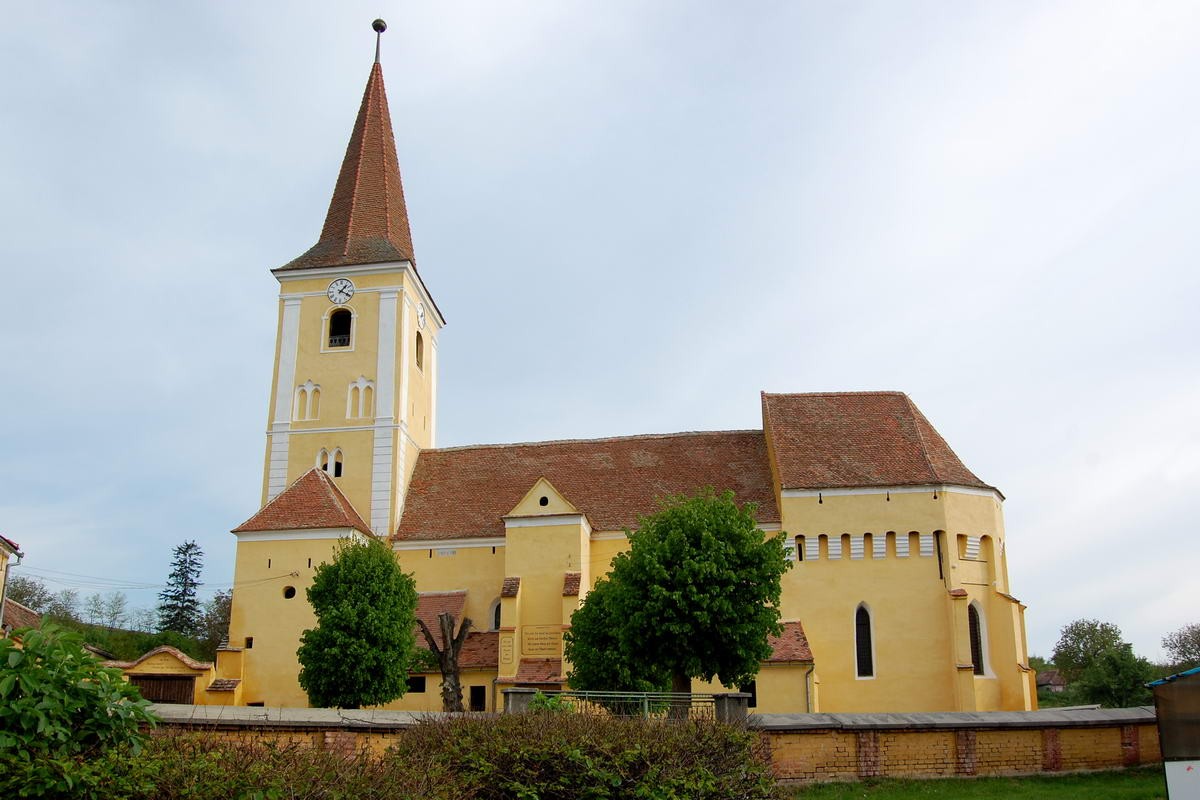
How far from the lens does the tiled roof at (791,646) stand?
32625 mm

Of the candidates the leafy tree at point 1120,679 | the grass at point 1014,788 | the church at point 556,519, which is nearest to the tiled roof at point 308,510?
the church at point 556,519

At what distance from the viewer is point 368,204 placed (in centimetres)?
4472

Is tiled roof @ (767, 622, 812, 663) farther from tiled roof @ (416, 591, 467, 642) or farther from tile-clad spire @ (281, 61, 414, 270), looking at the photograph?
tile-clad spire @ (281, 61, 414, 270)

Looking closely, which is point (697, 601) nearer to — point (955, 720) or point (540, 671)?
point (955, 720)

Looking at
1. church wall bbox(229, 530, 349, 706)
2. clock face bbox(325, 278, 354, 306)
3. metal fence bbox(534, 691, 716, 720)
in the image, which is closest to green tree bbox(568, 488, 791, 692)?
metal fence bbox(534, 691, 716, 720)

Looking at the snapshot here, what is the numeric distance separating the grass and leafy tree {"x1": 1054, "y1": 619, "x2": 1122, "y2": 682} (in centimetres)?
4377

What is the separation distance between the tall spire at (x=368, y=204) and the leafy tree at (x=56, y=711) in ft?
111

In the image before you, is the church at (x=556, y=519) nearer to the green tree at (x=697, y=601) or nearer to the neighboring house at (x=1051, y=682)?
the green tree at (x=697, y=601)

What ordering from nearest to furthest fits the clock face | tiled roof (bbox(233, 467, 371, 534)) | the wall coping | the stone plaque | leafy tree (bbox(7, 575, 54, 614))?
the wall coping → the stone plaque → tiled roof (bbox(233, 467, 371, 534)) → the clock face → leafy tree (bbox(7, 575, 54, 614))

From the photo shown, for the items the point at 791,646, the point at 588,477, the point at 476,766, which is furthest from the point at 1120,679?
the point at 476,766

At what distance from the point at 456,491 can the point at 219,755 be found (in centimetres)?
3142

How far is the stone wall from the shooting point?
18.7 meters

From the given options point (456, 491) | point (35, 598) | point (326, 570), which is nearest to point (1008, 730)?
point (326, 570)

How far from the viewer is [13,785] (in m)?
8.47
